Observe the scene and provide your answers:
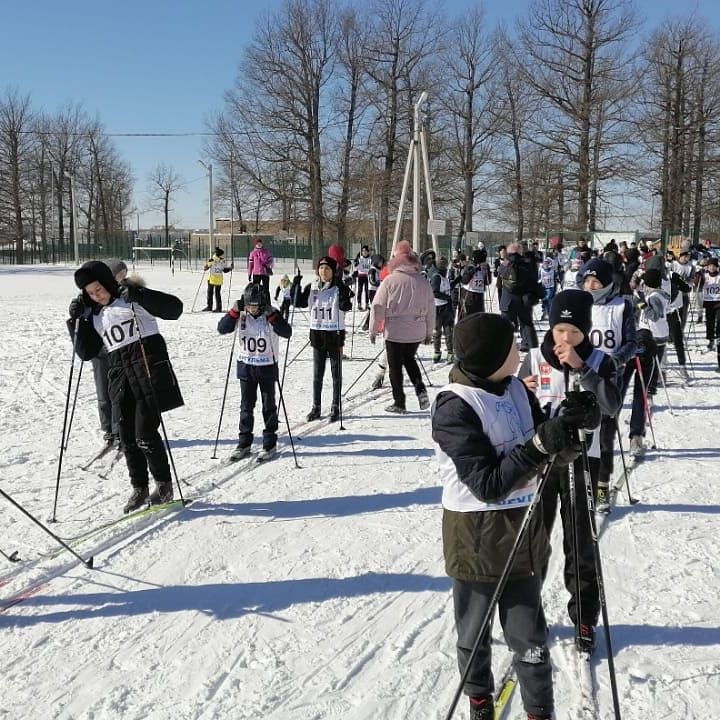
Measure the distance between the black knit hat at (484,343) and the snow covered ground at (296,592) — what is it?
155 cm

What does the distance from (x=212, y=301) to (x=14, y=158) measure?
4524cm

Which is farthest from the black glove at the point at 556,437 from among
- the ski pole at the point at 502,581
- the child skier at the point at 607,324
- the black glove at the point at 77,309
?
the black glove at the point at 77,309

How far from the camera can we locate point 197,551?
15.7 feet

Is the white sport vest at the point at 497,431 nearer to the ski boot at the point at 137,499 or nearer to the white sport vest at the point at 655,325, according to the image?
the ski boot at the point at 137,499

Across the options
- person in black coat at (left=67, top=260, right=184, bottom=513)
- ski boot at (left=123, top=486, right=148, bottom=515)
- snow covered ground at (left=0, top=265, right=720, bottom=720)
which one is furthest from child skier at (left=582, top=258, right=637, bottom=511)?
ski boot at (left=123, top=486, right=148, bottom=515)

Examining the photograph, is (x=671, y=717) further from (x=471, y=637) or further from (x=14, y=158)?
(x=14, y=158)

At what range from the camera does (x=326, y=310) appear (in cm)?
831

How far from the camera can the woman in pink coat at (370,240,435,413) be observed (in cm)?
834

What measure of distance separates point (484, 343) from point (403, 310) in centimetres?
578

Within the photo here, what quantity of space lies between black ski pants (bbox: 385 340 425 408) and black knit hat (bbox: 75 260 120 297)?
3824 mm

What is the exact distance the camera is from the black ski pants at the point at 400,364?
851cm

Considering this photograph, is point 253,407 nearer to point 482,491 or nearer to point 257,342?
point 257,342

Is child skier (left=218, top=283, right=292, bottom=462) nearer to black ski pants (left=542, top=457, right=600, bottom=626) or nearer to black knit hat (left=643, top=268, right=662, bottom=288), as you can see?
black ski pants (left=542, top=457, right=600, bottom=626)

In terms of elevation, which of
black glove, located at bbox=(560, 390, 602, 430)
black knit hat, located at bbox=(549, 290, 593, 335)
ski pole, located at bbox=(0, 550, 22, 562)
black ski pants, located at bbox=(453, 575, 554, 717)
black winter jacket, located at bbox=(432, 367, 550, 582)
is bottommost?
ski pole, located at bbox=(0, 550, 22, 562)
